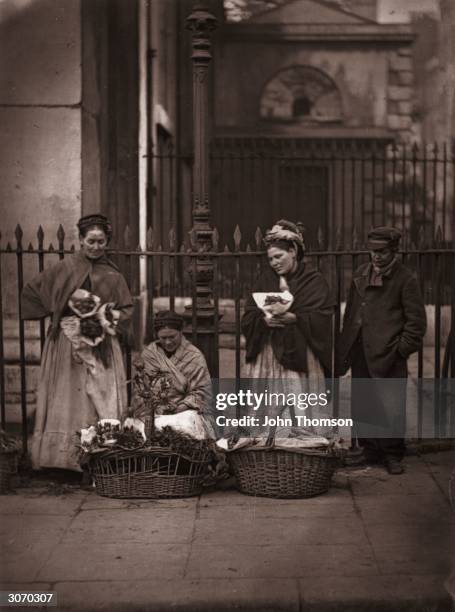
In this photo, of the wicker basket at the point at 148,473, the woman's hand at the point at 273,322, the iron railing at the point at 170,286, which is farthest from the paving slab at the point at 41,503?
the woman's hand at the point at 273,322

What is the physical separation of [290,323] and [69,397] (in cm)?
156

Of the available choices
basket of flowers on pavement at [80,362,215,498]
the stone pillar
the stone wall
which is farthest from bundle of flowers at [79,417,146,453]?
the stone wall

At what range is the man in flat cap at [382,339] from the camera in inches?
279

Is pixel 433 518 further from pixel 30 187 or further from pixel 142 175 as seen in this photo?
pixel 142 175

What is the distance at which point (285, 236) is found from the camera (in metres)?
6.78

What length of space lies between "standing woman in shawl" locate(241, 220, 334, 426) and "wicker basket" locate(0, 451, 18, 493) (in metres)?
1.65

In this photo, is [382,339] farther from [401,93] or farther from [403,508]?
[401,93]

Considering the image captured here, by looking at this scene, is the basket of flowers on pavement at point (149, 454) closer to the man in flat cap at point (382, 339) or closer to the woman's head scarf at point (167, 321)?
the woman's head scarf at point (167, 321)

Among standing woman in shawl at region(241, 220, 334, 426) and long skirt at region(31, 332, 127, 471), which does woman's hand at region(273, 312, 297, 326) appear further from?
long skirt at region(31, 332, 127, 471)

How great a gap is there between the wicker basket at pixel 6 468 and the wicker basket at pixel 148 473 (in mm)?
591

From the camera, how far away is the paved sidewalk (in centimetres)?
496

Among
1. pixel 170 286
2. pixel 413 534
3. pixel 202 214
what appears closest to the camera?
pixel 413 534

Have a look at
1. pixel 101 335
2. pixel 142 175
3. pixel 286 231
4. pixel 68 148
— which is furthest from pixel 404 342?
pixel 142 175

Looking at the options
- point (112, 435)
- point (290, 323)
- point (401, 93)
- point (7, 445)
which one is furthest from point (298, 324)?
point (401, 93)
